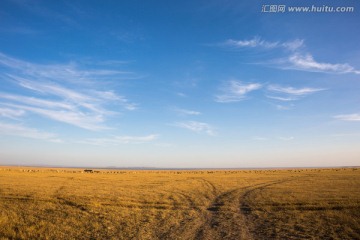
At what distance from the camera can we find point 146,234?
16562mm

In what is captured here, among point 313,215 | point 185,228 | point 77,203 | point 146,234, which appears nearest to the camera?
point 146,234

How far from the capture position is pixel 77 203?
26984 mm

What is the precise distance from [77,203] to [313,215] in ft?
67.7

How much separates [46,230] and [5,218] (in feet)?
15.2

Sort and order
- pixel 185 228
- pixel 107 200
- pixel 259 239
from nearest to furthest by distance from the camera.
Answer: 1. pixel 259 239
2. pixel 185 228
3. pixel 107 200

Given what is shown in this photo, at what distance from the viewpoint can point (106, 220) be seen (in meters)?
20.1

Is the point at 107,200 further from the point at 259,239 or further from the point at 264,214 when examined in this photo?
the point at 259,239

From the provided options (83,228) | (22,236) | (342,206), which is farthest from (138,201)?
(342,206)

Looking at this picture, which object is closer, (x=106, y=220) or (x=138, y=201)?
(x=106, y=220)

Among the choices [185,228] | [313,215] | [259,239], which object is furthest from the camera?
[313,215]

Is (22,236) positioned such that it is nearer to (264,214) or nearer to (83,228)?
(83,228)

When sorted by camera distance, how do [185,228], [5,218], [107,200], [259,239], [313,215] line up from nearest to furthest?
1. [259,239]
2. [185,228]
3. [5,218]
4. [313,215]
5. [107,200]

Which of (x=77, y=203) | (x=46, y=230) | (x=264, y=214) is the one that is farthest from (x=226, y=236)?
(x=77, y=203)

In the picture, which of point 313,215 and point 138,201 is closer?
point 313,215
